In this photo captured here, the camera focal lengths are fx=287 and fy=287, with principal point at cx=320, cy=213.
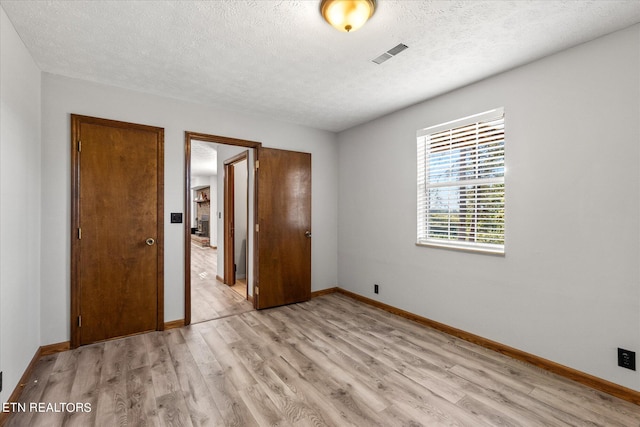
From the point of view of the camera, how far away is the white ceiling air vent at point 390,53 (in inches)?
87.9

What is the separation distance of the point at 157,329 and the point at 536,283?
12.2 ft

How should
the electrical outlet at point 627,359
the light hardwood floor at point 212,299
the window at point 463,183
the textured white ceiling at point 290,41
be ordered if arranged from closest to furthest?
the textured white ceiling at point 290,41 → the electrical outlet at point 627,359 → the window at point 463,183 → the light hardwood floor at point 212,299

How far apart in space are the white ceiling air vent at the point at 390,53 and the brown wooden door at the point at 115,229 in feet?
7.73

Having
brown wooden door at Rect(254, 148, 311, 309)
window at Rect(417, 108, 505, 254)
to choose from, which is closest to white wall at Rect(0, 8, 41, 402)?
brown wooden door at Rect(254, 148, 311, 309)

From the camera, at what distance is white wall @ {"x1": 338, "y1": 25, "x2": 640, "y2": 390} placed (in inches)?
78.8

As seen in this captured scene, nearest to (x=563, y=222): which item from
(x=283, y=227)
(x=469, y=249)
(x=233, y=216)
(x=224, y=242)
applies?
(x=469, y=249)

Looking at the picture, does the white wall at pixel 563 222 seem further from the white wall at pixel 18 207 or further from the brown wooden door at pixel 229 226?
the white wall at pixel 18 207

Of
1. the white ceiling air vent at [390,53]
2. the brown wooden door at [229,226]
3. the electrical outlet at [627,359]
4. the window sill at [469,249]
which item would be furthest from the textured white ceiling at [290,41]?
the electrical outlet at [627,359]

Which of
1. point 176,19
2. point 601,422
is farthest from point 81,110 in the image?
point 601,422

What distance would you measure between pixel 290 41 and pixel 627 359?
3.28 metres

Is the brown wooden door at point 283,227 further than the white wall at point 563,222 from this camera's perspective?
Yes

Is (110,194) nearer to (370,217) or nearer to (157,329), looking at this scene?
(157,329)

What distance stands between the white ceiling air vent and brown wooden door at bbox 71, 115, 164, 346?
7.73 feet

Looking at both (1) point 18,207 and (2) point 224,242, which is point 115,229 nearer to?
(1) point 18,207
